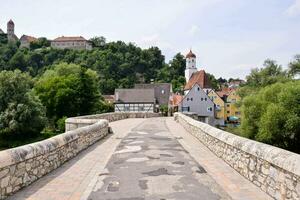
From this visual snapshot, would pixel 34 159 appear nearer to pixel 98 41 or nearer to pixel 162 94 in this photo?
pixel 162 94

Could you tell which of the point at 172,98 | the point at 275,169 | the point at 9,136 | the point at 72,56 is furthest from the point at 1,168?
the point at 72,56

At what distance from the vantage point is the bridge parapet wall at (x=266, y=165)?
5.93m

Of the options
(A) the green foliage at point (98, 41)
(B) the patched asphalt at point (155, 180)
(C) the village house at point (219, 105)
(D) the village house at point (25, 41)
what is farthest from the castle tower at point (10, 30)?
(B) the patched asphalt at point (155, 180)

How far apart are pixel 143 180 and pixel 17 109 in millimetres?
42677

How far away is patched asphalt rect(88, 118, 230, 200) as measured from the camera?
690cm

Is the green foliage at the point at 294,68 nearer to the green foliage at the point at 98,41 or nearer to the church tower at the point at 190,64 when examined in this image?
the church tower at the point at 190,64

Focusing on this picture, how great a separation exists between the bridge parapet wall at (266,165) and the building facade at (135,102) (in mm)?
59863

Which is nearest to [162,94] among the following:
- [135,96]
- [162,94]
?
[162,94]

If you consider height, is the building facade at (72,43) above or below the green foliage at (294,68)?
above

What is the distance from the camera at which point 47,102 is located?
56062 millimetres

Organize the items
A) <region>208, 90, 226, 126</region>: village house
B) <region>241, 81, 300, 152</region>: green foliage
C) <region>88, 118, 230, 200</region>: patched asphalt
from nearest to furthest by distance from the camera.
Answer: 1. <region>88, 118, 230, 200</region>: patched asphalt
2. <region>241, 81, 300, 152</region>: green foliage
3. <region>208, 90, 226, 126</region>: village house

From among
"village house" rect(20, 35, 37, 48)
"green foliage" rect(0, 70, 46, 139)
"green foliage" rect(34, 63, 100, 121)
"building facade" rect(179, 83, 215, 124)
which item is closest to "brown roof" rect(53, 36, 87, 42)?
"village house" rect(20, 35, 37, 48)

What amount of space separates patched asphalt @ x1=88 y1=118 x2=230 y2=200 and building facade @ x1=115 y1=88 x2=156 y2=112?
59002 millimetres

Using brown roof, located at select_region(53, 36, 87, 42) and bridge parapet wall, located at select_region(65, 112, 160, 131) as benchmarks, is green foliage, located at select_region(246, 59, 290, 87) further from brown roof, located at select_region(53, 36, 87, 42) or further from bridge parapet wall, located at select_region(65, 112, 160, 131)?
brown roof, located at select_region(53, 36, 87, 42)
